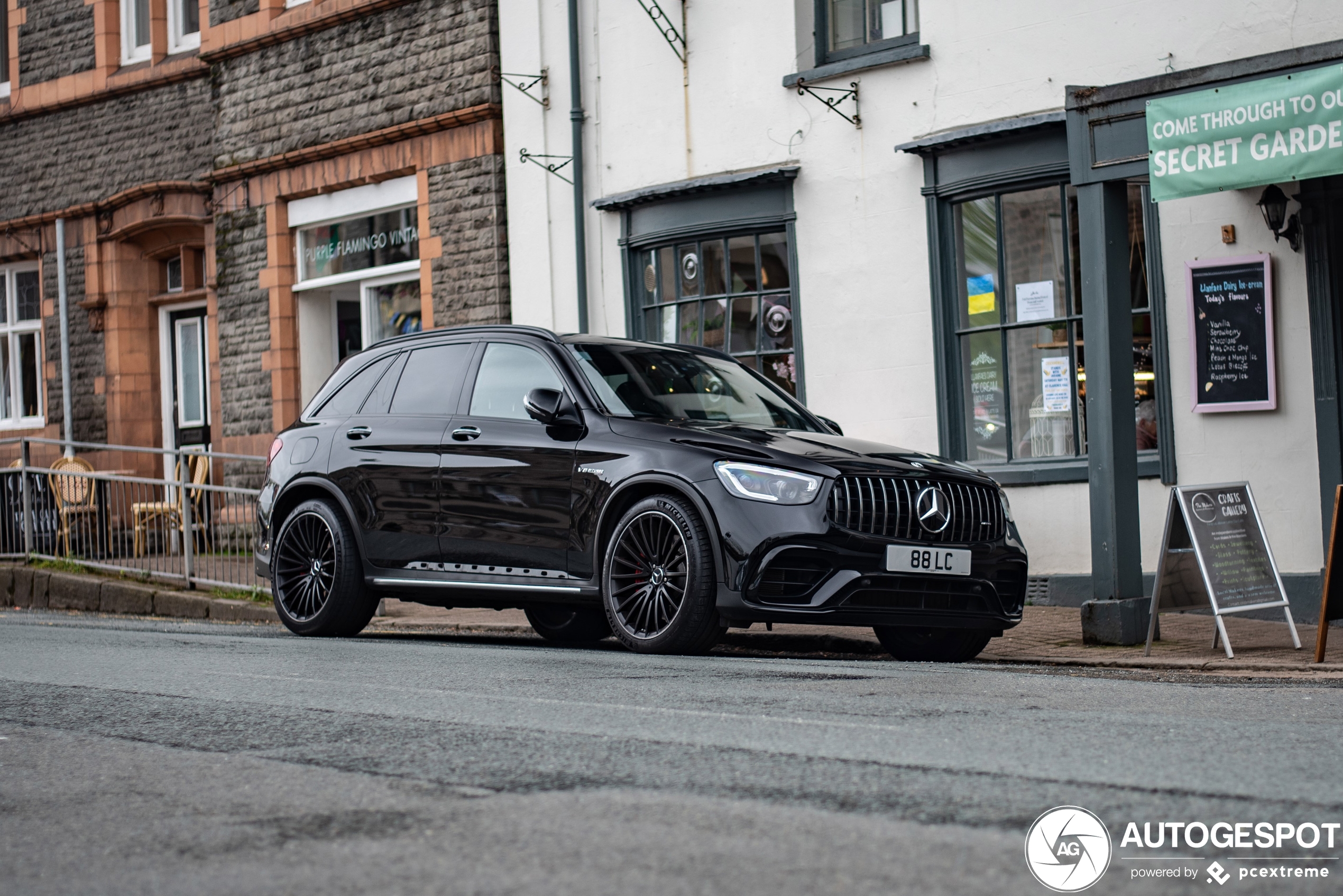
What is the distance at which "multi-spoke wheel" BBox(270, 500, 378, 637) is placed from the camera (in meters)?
10.5

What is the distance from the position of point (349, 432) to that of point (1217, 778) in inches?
274

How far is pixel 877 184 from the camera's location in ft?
46.7

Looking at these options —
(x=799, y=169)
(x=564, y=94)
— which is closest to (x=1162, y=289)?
(x=799, y=169)

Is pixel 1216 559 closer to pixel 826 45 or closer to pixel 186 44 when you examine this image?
pixel 826 45

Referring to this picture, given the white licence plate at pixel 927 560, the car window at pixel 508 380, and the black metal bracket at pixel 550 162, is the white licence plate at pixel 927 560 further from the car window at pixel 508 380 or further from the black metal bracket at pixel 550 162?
the black metal bracket at pixel 550 162

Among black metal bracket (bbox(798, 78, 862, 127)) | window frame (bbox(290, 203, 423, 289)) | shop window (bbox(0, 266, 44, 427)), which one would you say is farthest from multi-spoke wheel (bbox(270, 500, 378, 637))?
shop window (bbox(0, 266, 44, 427))

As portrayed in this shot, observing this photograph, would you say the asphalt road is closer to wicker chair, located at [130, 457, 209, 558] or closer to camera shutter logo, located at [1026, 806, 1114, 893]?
camera shutter logo, located at [1026, 806, 1114, 893]

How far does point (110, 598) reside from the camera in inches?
612

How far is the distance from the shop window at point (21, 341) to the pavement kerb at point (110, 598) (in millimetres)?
6795

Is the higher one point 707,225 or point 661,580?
point 707,225

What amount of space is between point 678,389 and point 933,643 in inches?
80.6

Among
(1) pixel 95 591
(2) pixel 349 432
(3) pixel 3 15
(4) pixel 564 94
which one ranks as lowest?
(1) pixel 95 591

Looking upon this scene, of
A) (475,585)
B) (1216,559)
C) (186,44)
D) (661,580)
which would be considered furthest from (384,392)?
(186,44)

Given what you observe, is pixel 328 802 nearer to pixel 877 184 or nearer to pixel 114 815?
pixel 114 815
